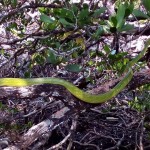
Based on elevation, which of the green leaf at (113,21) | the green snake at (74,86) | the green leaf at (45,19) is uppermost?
the green leaf at (45,19)

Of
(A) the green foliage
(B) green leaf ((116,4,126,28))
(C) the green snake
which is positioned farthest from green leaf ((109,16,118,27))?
(A) the green foliage

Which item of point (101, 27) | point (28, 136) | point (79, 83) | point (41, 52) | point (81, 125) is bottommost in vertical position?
point (81, 125)

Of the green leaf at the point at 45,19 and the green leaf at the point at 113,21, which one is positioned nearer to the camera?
the green leaf at the point at 113,21

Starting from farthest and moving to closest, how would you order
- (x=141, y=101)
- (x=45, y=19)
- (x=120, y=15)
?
(x=141, y=101)
(x=45, y=19)
(x=120, y=15)

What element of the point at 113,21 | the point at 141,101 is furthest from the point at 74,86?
the point at 141,101

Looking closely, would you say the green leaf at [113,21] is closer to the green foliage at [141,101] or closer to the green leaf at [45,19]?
the green leaf at [45,19]

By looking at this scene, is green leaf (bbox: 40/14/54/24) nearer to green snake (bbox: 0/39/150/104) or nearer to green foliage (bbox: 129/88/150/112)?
green snake (bbox: 0/39/150/104)

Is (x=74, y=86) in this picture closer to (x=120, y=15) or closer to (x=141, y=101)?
(x=120, y=15)

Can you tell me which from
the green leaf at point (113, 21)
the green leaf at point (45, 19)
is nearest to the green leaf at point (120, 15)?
the green leaf at point (113, 21)

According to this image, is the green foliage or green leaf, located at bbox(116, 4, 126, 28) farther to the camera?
the green foliage

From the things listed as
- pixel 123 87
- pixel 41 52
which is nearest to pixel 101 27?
pixel 123 87

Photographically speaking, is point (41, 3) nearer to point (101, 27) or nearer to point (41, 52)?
point (41, 52)
